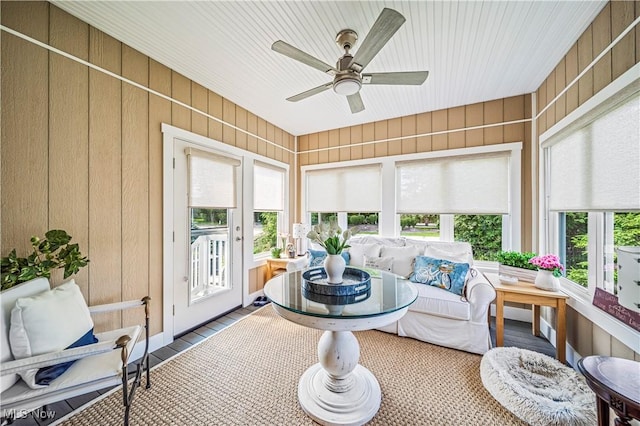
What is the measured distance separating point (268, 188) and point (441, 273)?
2.74m

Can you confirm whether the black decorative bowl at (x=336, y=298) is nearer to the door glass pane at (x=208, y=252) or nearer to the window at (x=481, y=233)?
the door glass pane at (x=208, y=252)

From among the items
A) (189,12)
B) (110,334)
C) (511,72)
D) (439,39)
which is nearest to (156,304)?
(110,334)

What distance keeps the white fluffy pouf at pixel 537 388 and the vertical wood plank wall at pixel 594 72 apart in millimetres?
348

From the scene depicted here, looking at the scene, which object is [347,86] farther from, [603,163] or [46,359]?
[46,359]

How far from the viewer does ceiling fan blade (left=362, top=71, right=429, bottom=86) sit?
1801mm

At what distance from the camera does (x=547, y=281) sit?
2.18m

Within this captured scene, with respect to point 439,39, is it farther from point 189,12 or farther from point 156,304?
point 156,304

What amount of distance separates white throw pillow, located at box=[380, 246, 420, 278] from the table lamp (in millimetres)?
1435

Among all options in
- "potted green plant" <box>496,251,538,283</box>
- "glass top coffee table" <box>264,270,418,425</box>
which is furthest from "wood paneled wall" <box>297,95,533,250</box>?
"glass top coffee table" <box>264,270,418,425</box>

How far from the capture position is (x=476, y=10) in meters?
1.73

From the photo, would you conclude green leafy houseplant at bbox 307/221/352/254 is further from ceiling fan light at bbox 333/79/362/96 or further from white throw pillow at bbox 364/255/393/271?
white throw pillow at bbox 364/255/393/271

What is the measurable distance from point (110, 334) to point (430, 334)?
2.72 m

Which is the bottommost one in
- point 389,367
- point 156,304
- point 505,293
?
point 389,367

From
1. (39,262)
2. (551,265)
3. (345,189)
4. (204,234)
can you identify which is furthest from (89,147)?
(551,265)
